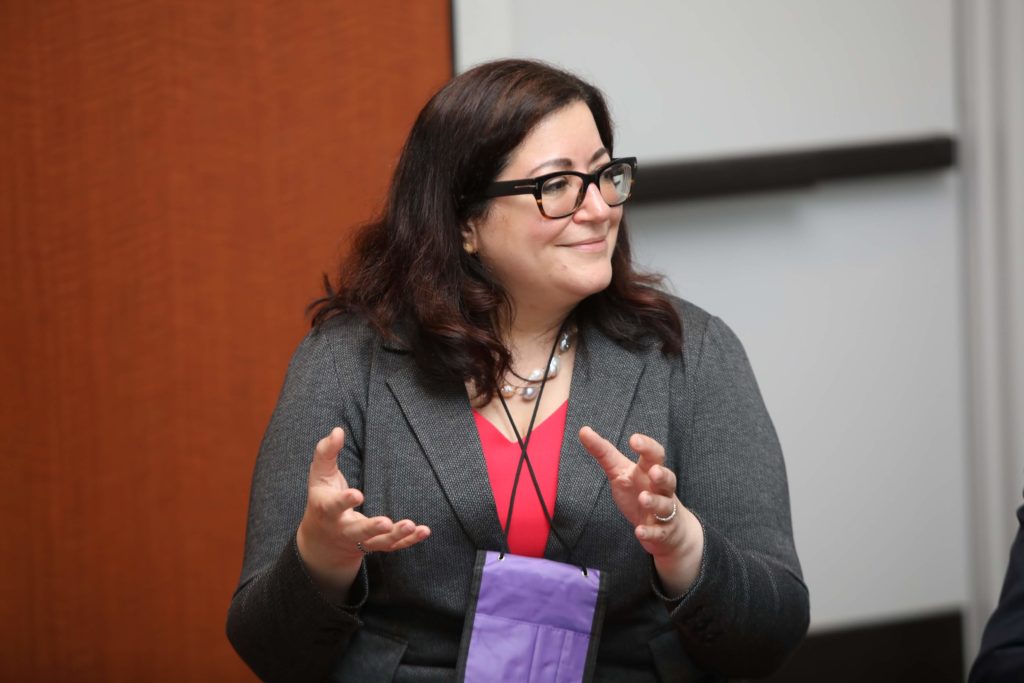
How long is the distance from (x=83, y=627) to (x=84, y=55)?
3.99 ft

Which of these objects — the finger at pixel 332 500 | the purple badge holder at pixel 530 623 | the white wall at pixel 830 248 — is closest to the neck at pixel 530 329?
the purple badge holder at pixel 530 623

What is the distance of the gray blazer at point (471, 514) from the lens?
174 cm

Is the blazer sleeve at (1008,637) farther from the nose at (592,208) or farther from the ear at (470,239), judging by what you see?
the ear at (470,239)

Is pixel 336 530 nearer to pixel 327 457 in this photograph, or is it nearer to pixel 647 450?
pixel 327 457

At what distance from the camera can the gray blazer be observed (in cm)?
174

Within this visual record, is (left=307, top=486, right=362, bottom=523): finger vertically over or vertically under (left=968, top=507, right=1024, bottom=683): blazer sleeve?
over

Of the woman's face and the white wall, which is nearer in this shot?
the woman's face

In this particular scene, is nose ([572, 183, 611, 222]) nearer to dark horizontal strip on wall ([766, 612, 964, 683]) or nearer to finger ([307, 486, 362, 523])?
finger ([307, 486, 362, 523])

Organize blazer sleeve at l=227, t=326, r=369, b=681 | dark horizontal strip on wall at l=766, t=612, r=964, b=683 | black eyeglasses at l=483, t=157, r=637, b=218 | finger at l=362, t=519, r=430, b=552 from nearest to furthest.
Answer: finger at l=362, t=519, r=430, b=552
blazer sleeve at l=227, t=326, r=369, b=681
black eyeglasses at l=483, t=157, r=637, b=218
dark horizontal strip on wall at l=766, t=612, r=964, b=683

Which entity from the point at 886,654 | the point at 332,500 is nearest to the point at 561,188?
the point at 332,500

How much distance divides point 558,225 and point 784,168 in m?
1.13

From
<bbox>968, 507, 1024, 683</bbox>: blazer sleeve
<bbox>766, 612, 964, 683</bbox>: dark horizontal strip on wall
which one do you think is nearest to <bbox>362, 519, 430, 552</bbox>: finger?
<bbox>968, 507, 1024, 683</bbox>: blazer sleeve

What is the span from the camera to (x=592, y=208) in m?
1.79

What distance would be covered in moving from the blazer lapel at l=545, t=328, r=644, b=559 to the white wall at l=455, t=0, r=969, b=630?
0.90 meters
